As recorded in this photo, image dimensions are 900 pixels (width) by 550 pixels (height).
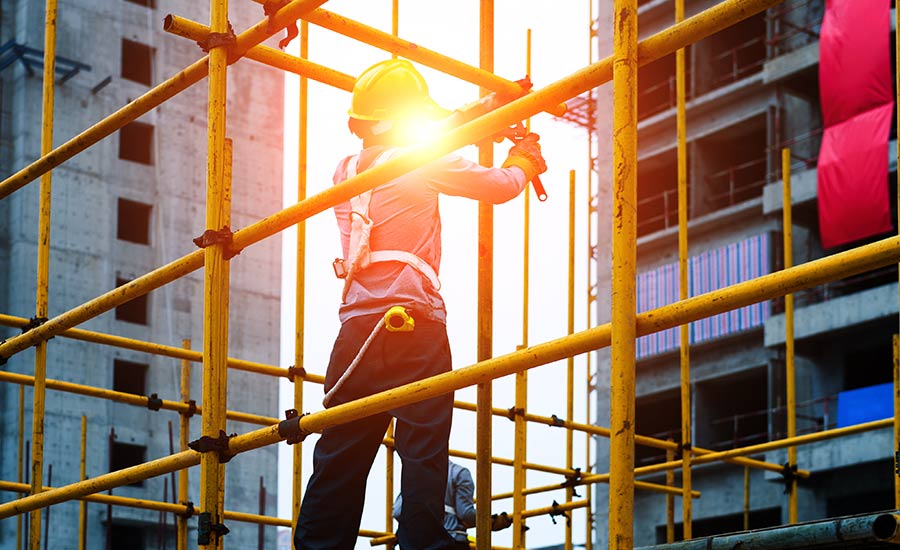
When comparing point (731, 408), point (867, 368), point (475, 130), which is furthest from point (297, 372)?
point (731, 408)

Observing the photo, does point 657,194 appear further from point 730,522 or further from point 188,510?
point 188,510

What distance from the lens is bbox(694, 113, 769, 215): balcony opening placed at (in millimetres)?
37375

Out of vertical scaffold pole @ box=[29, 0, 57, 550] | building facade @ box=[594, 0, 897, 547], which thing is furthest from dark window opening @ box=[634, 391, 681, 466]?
vertical scaffold pole @ box=[29, 0, 57, 550]

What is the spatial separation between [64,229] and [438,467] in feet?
115

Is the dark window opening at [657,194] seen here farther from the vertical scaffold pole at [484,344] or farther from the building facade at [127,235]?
the vertical scaffold pole at [484,344]

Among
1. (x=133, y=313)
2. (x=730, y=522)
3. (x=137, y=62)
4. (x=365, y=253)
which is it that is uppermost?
(x=137, y=62)

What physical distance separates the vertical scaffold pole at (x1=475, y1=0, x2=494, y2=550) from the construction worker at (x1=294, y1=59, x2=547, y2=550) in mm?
251

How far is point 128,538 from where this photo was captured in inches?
1511

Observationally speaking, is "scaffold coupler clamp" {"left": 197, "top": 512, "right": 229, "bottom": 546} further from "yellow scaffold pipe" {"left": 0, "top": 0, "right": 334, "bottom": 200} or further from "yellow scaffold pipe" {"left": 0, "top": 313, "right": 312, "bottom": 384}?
"yellow scaffold pipe" {"left": 0, "top": 313, "right": 312, "bottom": 384}

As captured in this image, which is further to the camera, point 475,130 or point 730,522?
point 730,522

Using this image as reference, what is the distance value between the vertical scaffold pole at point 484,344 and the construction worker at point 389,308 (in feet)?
0.82

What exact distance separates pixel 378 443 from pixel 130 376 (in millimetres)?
35709

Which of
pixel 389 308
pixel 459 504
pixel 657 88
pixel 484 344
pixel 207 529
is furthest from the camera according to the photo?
pixel 657 88

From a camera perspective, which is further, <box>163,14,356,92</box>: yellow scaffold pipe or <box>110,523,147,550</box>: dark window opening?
<box>110,523,147,550</box>: dark window opening
